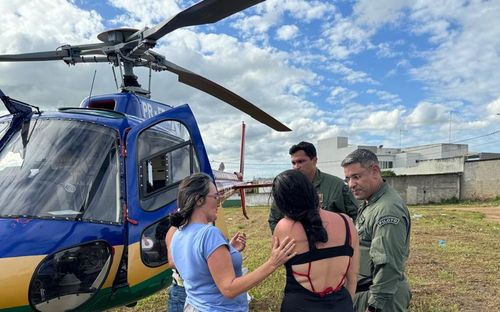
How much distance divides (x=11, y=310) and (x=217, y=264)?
1.50 m

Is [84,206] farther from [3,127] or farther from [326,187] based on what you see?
[326,187]

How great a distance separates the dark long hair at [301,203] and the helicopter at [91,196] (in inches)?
64.9

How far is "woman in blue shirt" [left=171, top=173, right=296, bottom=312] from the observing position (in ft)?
6.79

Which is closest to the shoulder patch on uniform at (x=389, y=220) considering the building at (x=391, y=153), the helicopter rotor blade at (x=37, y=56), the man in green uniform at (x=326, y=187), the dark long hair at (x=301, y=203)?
the dark long hair at (x=301, y=203)

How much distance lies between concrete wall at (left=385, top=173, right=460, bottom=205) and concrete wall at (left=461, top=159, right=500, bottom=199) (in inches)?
25.4

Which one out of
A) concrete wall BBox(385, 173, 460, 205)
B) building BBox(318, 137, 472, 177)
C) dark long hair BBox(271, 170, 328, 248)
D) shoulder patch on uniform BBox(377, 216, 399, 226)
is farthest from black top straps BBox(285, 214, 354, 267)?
building BBox(318, 137, 472, 177)

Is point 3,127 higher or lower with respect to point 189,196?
higher

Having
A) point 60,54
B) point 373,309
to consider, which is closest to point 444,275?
point 373,309

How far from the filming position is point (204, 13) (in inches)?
149

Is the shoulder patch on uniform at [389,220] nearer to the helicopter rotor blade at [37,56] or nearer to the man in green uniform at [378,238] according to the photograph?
the man in green uniform at [378,238]

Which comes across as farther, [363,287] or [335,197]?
[335,197]

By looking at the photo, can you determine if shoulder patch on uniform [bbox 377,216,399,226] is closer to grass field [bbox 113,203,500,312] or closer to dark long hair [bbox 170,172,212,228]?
dark long hair [bbox 170,172,212,228]

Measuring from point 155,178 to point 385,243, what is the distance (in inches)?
84.8

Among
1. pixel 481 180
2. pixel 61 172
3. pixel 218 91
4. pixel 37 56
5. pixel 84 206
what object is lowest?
pixel 481 180
